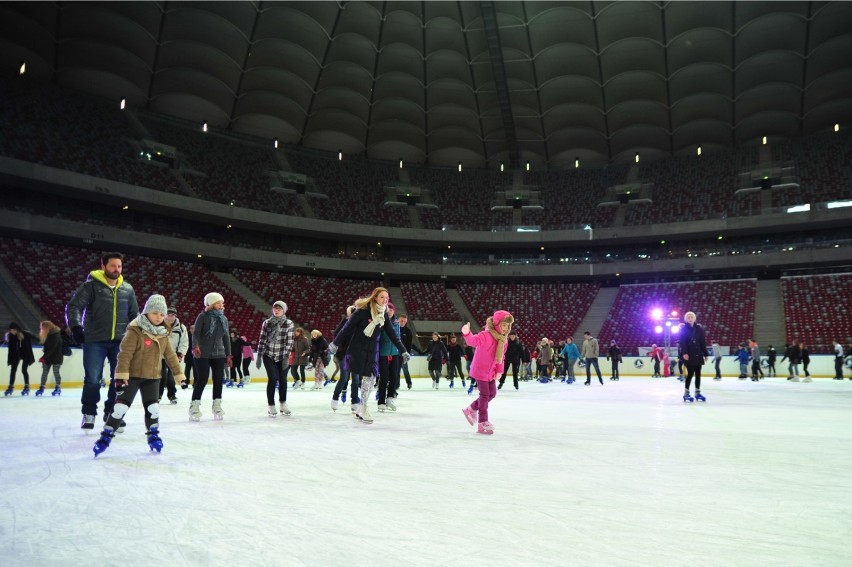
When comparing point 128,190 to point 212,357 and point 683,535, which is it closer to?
point 212,357

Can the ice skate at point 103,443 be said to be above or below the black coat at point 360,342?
below

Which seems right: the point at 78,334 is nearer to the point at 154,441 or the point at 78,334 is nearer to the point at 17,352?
the point at 154,441

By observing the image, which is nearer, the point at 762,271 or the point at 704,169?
the point at 762,271

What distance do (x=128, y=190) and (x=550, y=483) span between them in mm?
36638

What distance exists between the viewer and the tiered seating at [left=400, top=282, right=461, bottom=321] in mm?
42531

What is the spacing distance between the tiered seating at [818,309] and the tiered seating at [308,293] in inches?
1144

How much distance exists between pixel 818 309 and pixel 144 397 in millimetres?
40739

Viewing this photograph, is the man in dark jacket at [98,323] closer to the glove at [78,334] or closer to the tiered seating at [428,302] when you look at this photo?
the glove at [78,334]

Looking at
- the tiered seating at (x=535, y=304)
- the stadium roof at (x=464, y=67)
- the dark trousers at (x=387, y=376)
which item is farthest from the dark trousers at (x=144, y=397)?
the tiered seating at (x=535, y=304)

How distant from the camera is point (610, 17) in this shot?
3409 centimetres

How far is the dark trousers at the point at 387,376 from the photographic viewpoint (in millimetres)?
9641

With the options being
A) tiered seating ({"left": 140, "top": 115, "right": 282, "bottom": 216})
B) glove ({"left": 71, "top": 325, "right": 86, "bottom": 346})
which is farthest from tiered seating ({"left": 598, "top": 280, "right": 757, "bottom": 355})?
glove ({"left": 71, "top": 325, "right": 86, "bottom": 346})

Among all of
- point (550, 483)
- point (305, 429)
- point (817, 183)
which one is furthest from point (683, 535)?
point (817, 183)

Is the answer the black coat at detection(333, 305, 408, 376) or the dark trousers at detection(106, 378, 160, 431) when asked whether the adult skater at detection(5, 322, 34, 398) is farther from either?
the dark trousers at detection(106, 378, 160, 431)
